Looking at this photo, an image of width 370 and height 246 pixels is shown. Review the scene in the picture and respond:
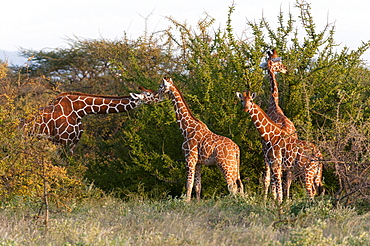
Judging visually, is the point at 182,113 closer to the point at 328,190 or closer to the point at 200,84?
the point at 200,84

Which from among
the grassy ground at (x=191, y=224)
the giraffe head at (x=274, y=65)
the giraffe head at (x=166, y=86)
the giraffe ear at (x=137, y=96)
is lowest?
the grassy ground at (x=191, y=224)

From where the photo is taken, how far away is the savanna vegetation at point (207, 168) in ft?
20.5

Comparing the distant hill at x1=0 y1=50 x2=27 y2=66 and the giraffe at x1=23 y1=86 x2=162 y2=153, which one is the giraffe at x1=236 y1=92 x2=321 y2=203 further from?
the distant hill at x1=0 y1=50 x2=27 y2=66

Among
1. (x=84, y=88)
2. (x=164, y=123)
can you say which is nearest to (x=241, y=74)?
(x=164, y=123)

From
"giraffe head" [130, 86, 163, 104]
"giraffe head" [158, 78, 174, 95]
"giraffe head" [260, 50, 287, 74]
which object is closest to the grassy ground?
"giraffe head" [158, 78, 174, 95]

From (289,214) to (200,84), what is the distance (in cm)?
399

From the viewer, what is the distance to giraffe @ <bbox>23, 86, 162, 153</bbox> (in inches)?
408

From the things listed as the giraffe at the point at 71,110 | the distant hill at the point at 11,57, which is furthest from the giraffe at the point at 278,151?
the distant hill at the point at 11,57

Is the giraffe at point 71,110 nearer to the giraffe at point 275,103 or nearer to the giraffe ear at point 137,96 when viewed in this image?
the giraffe ear at point 137,96

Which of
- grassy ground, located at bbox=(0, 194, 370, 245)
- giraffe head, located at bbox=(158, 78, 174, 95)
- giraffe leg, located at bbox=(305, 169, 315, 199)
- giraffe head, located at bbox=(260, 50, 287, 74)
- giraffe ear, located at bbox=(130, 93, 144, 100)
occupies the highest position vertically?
giraffe head, located at bbox=(260, 50, 287, 74)

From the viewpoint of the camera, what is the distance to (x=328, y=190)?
10.0 m

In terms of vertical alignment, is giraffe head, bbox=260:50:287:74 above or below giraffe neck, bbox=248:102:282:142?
above

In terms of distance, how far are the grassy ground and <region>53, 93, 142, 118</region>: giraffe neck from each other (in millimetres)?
2594

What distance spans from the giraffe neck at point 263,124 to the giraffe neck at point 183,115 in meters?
0.94
